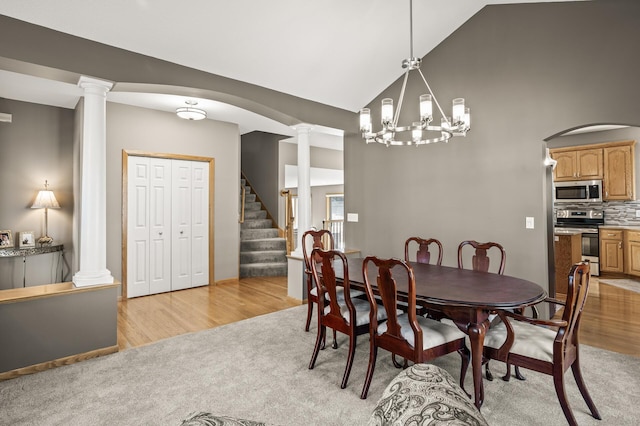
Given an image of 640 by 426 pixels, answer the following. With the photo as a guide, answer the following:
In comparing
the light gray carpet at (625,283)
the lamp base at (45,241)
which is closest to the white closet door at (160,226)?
the lamp base at (45,241)

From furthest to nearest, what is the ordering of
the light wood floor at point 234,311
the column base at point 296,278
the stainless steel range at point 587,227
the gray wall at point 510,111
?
1. the stainless steel range at point 587,227
2. the column base at point 296,278
3. the light wood floor at point 234,311
4. the gray wall at point 510,111

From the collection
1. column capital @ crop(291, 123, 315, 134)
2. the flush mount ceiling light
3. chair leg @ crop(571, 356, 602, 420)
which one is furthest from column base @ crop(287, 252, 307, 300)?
chair leg @ crop(571, 356, 602, 420)

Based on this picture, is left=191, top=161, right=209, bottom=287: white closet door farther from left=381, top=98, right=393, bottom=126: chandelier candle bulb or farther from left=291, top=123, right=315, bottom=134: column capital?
left=381, top=98, right=393, bottom=126: chandelier candle bulb

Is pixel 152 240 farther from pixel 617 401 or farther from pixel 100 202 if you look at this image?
pixel 617 401

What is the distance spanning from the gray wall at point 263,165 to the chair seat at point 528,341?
5.50 m

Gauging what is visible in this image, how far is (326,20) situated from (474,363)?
320 cm

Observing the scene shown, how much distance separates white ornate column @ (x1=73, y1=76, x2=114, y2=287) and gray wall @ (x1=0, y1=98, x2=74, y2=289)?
2.30m

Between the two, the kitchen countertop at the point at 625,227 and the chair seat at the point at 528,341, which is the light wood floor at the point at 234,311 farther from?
the chair seat at the point at 528,341

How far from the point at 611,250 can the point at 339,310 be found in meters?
5.99

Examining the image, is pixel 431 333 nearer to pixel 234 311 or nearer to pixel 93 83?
pixel 234 311

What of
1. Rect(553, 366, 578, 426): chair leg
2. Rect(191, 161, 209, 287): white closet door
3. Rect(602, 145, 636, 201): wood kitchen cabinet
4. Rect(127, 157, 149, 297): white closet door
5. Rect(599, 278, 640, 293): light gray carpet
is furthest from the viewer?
Rect(602, 145, 636, 201): wood kitchen cabinet

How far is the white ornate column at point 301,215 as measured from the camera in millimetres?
4523

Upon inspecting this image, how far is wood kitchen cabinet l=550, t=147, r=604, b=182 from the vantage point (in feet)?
20.3

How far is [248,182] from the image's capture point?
8086 millimetres
